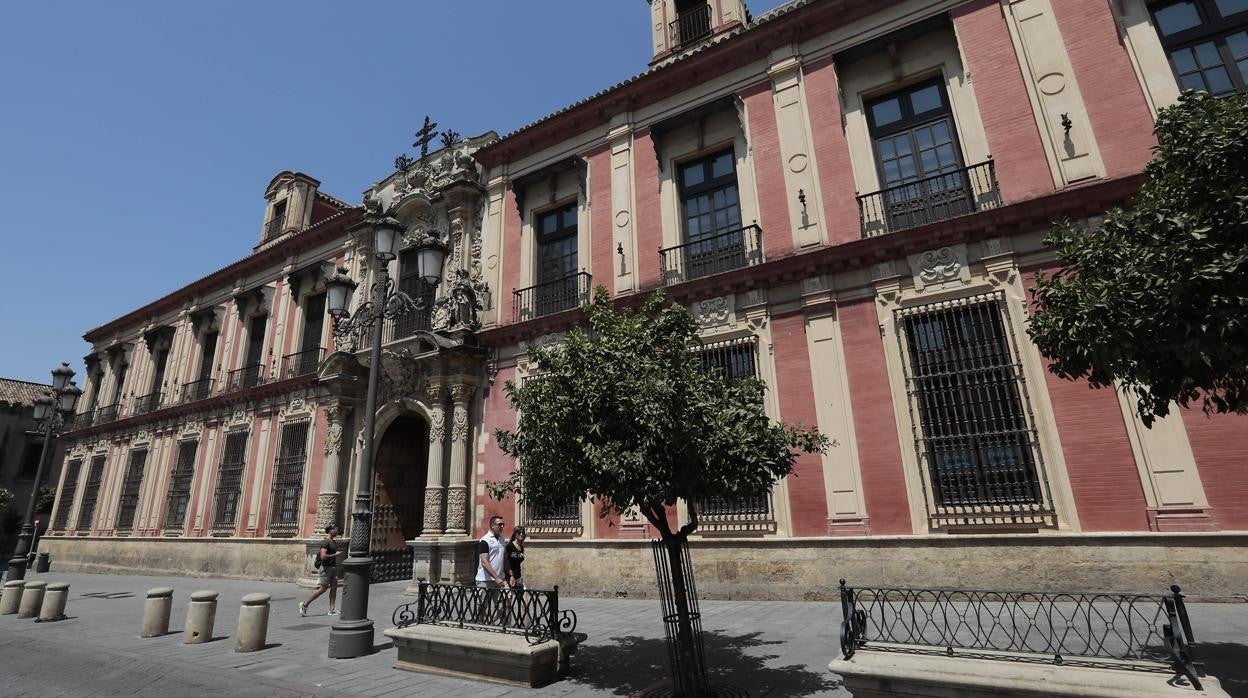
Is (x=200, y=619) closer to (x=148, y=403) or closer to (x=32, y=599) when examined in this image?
(x=32, y=599)

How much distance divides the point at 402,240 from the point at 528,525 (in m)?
9.83

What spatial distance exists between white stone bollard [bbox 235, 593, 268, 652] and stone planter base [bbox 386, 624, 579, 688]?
2547 mm

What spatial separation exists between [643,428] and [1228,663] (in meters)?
5.55

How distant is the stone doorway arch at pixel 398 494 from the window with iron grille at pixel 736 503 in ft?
29.4

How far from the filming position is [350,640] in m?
7.29

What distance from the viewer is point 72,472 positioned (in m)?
27.4

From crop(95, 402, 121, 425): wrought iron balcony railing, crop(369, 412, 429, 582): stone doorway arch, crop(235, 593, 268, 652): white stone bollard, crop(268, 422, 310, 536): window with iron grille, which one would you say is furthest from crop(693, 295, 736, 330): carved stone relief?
crop(95, 402, 121, 425): wrought iron balcony railing

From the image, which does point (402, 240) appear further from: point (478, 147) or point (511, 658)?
point (511, 658)

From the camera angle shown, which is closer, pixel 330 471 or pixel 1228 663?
pixel 1228 663

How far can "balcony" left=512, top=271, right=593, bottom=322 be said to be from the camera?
14039 millimetres

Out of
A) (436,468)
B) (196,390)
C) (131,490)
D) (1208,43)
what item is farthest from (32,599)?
(1208,43)

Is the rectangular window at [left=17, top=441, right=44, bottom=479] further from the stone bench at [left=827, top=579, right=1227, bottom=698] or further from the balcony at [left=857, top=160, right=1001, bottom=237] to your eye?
the stone bench at [left=827, top=579, right=1227, bottom=698]

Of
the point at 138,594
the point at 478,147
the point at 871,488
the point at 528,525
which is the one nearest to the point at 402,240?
the point at 478,147

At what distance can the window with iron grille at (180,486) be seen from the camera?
21109 mm
